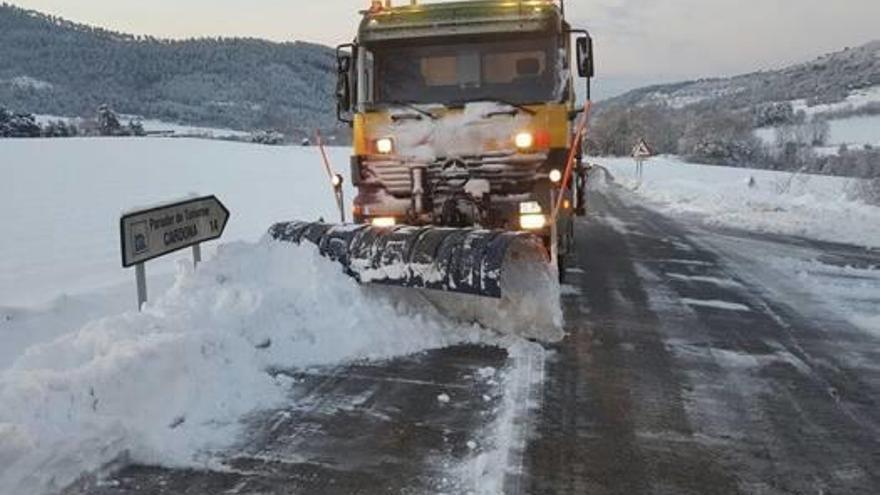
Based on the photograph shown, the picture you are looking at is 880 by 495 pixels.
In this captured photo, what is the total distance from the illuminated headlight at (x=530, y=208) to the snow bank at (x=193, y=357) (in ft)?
5.57

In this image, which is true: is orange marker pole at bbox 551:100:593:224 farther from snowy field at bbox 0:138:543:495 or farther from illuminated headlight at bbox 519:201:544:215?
snowy field at bbox 0:138:543:495

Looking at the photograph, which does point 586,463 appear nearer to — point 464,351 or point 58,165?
point 464,351

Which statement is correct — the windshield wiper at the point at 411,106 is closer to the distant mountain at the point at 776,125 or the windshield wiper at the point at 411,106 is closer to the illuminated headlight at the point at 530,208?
the illuminated headlight at the point at 530,208

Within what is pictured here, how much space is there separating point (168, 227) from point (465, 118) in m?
3.15

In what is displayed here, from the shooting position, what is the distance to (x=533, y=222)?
807cm

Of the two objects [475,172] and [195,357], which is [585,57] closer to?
[475,172]

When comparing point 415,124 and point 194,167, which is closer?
point 415,124

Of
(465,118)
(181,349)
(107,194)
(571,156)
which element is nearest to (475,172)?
(465,118)

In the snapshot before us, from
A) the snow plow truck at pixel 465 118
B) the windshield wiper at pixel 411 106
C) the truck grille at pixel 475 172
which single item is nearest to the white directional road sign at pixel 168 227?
the snow plow truck at pixel 465 118

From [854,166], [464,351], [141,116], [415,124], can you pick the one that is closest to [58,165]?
[415,124]

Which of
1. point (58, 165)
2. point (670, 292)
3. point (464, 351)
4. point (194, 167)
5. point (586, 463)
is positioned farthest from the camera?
point (194, 167)

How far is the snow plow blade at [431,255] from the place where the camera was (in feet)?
21.1

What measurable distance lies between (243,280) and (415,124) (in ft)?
8.46

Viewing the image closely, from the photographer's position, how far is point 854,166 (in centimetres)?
5388
